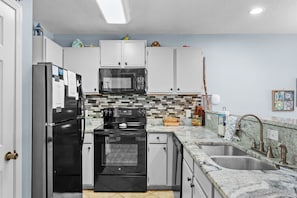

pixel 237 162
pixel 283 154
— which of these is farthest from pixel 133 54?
pixel 283 154

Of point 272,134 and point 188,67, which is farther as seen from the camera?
point 188,67

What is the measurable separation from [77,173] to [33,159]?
78 centimetres

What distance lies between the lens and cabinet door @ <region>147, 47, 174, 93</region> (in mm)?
3572

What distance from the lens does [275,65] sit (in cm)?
392

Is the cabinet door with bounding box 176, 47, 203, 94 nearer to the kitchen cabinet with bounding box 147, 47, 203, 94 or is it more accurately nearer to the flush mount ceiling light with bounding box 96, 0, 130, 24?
the kitchen cabinet with bounding box 147, 47, 203, 94

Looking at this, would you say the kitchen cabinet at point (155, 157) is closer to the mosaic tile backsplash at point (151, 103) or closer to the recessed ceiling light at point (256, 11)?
the mosaic tile backsplash at point (151, 103)

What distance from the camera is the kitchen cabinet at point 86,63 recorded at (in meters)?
3.57

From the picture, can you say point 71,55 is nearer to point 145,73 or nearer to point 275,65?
point 145,73

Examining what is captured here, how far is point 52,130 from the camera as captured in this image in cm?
194

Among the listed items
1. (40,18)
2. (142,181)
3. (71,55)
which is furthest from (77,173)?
(40,18)

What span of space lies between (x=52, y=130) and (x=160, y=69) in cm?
207

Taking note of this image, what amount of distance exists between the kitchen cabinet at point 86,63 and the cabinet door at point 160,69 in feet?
2.77

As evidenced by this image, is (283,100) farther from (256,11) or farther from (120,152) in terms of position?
(120,152)

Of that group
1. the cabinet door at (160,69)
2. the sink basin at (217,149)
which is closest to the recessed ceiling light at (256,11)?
the cabinet door at (160,69)
